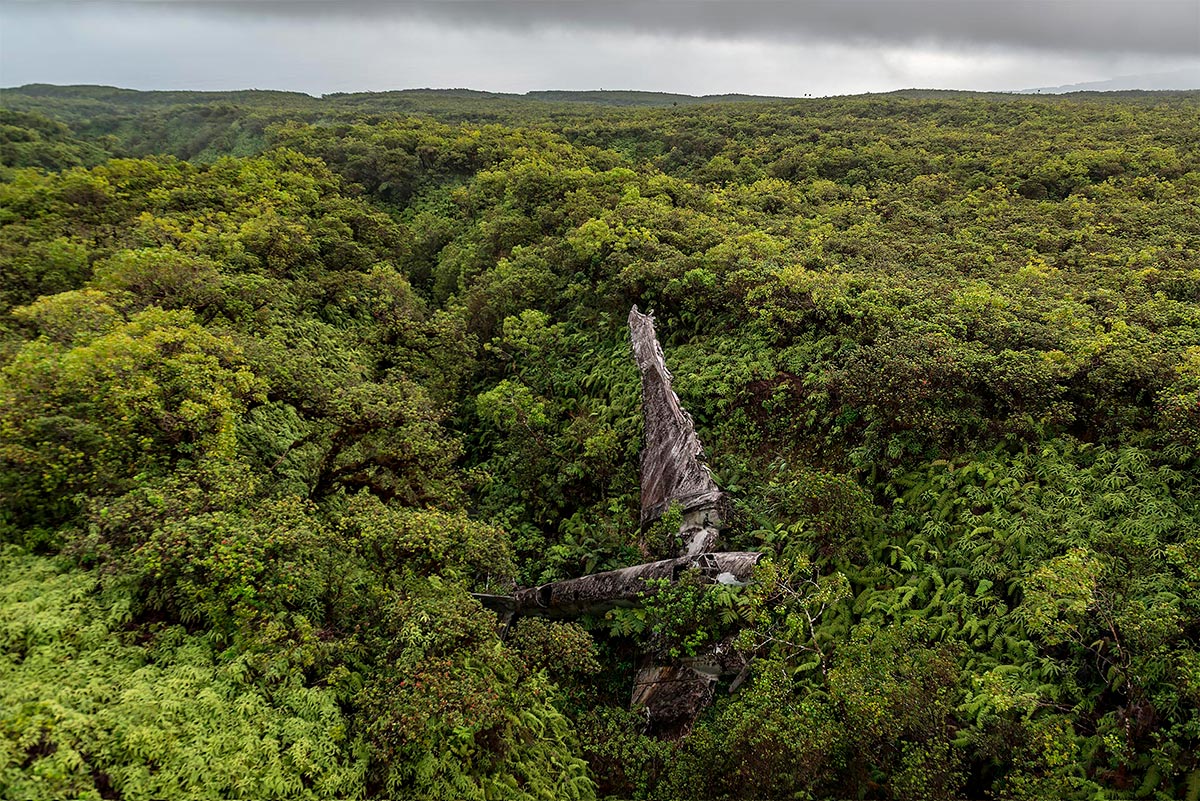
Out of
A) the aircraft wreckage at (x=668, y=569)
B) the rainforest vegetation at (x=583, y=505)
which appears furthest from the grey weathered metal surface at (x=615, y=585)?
the rainforest vegetation at (x=583, y=505)

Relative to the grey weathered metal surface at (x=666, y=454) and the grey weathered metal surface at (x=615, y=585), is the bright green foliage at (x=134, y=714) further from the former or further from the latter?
the grey weathered metal surface at (x=666, y=454)

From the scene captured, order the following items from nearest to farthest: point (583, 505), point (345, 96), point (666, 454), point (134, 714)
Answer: point (134, 714) < point (666, 454) < point (583, 505) < point (345, 96)

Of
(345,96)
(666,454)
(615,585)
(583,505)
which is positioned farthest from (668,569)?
(345,96)

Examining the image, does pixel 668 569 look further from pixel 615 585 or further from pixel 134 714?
pixel 134 714

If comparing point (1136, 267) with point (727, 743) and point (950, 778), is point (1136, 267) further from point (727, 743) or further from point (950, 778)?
point (727, 743)

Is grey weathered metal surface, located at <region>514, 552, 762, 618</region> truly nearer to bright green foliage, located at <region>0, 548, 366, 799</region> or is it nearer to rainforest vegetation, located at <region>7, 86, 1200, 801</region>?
rainforest vegetation, located at <region>7, 86, 1200, 801</region>

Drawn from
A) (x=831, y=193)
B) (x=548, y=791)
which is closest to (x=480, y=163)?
(x=831, y=193)
